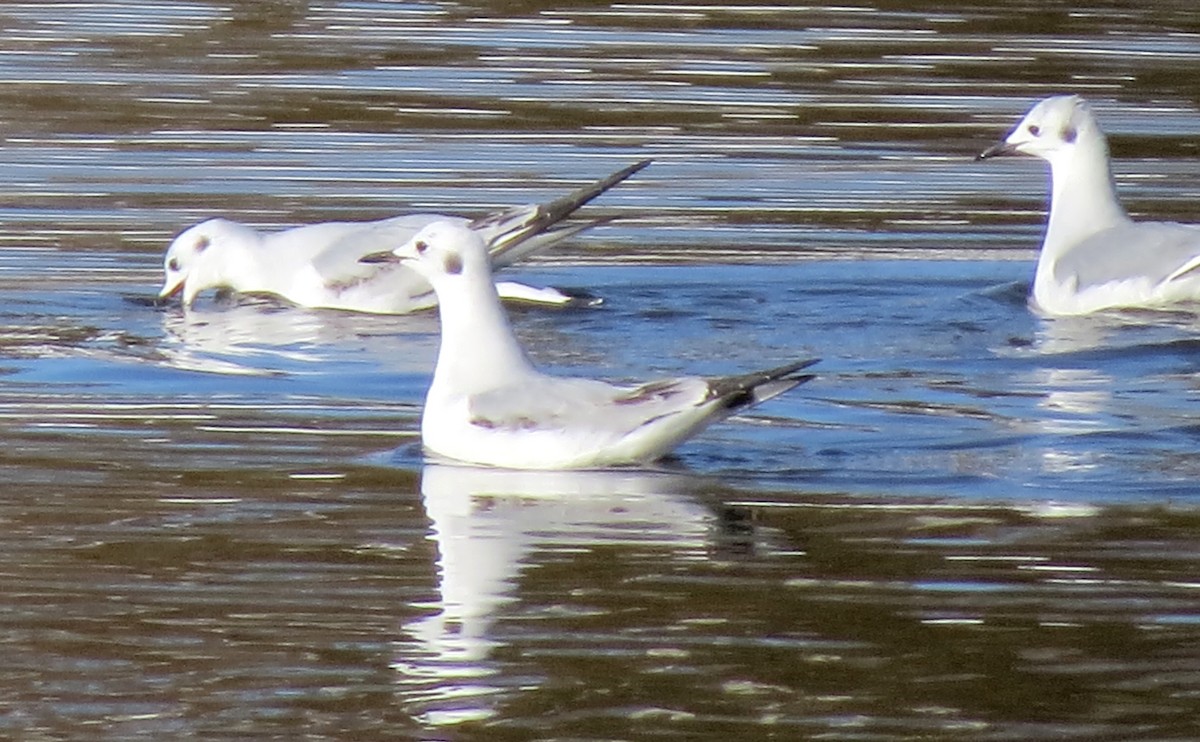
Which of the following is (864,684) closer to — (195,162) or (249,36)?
(195,162)

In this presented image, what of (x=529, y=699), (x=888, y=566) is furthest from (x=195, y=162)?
(x=529, y=699)

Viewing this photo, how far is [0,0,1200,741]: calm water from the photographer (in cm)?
666

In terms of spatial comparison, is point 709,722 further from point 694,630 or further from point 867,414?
point 867,414

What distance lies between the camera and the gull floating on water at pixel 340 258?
487 inches

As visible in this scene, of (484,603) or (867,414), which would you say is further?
(867,414)

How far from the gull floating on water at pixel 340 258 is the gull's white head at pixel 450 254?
2.32m

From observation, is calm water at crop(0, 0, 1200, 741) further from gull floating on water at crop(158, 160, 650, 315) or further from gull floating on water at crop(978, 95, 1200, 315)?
gull floating on water at crop(978, 95, 1200, 315)

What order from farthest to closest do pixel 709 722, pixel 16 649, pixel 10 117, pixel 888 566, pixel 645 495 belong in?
pixel 10 117, pixel 645 495, pixel 888 566, pixel 16 649, pixel 709 722

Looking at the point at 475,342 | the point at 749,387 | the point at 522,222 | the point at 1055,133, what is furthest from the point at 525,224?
the point at 749,387

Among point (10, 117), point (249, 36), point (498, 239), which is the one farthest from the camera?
point (249, 36)

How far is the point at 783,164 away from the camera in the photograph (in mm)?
15414

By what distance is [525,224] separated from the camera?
1231cm

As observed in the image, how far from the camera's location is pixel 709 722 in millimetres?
6309

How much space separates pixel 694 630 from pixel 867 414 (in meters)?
2.92
